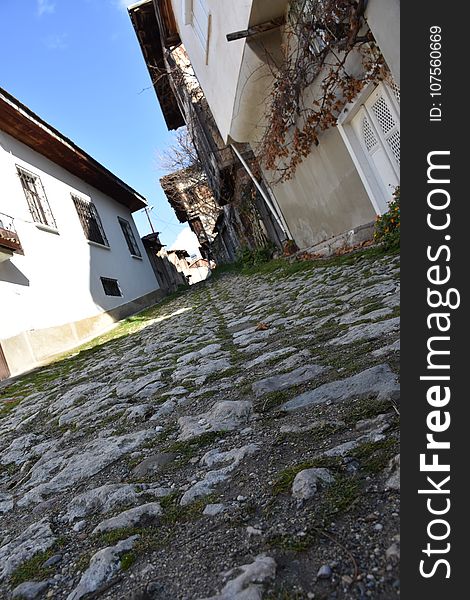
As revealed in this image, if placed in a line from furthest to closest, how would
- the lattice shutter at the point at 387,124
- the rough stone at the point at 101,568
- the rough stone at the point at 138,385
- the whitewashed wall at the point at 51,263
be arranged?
the whitewashed wall at the point at 51,263 < the lattice shutter at the point at 387,124 < the rough stone at the point at 138,385 < the rough stone at the point at 101,568

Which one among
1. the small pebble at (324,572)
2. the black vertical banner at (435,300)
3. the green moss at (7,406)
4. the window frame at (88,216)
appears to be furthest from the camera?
the window frame at (88,216)

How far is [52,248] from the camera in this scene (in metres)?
11.1

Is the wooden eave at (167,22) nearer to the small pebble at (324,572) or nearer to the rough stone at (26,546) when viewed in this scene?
the rough stone at (26,546)

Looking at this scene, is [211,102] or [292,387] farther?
[211,102]

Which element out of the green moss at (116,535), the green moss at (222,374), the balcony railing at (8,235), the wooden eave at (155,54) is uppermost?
the wooden eave at (155,54)

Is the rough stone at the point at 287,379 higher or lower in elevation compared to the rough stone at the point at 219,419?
higher

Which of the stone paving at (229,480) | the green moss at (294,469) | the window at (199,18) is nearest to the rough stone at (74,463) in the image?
the stone paving at (229,480)

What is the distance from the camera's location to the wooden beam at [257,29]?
20.5 ft

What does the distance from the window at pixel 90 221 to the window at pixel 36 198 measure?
2.00 meters

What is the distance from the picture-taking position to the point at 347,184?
714 cm

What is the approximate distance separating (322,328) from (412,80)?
2127mm

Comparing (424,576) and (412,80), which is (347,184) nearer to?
(412,80)

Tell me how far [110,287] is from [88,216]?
247cm

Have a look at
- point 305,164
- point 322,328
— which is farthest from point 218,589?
point 305,164
